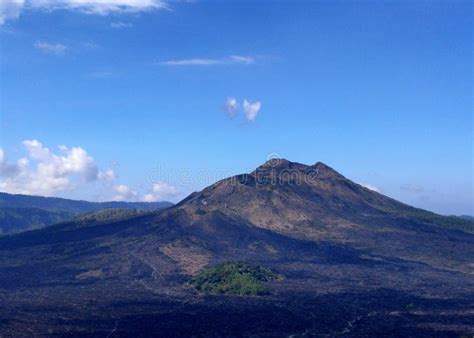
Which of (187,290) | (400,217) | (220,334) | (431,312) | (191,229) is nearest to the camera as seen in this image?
(220,334)

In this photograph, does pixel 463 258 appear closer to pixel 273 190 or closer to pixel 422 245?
pixel 422 245

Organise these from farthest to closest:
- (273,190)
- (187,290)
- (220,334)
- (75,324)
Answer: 1. (273,190)
2. (187,290)
3. (75,324)
4. (220,334)

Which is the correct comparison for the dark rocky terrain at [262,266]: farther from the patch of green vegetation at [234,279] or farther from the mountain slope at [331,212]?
the patch of green vegetation at [234,279]

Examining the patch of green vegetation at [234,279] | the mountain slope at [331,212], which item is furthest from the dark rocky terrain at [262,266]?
the patch of green vegetation at [234,279]

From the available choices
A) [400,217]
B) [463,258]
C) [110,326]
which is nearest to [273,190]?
[400,217]

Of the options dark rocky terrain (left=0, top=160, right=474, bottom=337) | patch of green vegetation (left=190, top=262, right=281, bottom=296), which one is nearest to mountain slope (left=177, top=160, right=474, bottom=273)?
dark rocky terrain (left=0, top=160, right=474, bottom=337)

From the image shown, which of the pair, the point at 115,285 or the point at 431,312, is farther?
the point at 115,285

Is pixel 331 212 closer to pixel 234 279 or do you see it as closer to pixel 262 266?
pixel 262 266

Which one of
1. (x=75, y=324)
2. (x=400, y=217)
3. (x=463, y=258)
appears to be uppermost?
(x=400, y=217)
